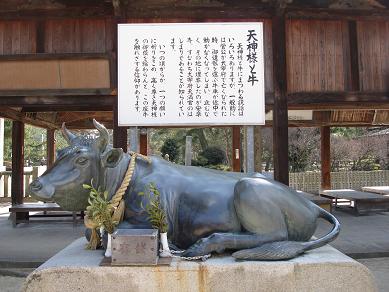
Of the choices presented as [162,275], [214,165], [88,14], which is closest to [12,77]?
[88,14]

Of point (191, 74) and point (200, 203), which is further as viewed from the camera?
point (191, 74)

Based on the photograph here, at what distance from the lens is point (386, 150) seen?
22.7 m

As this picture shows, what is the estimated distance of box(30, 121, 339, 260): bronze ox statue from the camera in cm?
287

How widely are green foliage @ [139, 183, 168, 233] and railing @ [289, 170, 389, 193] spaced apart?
16.3m

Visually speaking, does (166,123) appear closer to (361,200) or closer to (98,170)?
(98,170)

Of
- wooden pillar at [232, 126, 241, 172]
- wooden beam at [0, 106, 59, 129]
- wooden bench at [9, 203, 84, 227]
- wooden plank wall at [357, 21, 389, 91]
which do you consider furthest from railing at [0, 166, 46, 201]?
wooden plank wall at [357, 21, 389, 91]

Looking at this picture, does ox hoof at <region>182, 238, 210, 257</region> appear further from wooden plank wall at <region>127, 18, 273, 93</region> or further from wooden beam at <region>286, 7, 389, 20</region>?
wooden beam at <region>286, 7, 389, 20</region>

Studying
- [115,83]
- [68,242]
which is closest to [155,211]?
[115,83]

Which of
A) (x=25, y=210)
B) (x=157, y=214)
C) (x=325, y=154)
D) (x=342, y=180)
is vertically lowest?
(x=25, y=210)

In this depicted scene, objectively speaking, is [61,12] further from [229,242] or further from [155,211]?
[229,242]

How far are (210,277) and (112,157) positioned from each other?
1.05 meters

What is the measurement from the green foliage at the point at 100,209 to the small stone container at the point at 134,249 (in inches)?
5.7

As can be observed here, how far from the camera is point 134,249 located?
108 inches

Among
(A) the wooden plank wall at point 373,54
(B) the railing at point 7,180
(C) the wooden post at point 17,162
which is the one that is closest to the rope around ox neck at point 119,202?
(A) the wooden plank wall at point 373,54
